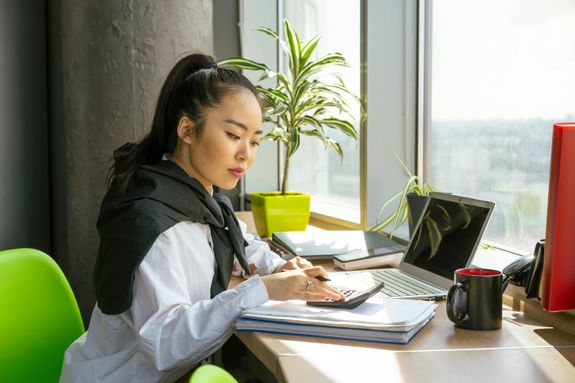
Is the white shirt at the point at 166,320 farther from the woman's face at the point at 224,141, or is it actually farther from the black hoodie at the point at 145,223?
the woman's face at the point at 224,141

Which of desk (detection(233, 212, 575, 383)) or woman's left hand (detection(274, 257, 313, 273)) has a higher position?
woman's left hand (detection(274, 257, 313, 273))

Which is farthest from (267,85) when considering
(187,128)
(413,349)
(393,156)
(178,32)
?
(413,349)

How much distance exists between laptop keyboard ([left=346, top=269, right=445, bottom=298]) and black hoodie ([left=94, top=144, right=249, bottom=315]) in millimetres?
343

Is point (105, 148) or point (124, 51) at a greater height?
point (124, 51)

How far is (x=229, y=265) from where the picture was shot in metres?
1.66

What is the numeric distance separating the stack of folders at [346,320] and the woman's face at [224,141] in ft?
1.18

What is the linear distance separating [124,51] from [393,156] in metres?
1.14

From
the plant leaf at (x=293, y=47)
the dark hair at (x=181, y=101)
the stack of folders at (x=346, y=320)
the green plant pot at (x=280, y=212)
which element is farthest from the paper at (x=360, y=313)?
the plant leaf at (x=293, y=47)

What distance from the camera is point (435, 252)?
1766 millimetres

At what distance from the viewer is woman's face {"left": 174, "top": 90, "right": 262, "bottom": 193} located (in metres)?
1.60

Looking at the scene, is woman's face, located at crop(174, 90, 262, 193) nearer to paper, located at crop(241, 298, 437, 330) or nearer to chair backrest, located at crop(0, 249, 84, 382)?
paper, located at crop(241, 298, 437, 330)

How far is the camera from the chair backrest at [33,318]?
1.59m

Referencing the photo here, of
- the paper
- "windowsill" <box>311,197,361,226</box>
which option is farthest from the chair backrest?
A: "windowsill" <box>311,197,361,226</box>

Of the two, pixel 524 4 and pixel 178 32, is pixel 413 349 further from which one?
pixel 178 32
